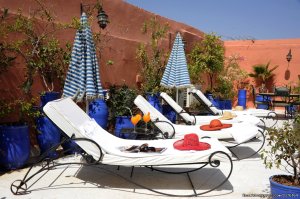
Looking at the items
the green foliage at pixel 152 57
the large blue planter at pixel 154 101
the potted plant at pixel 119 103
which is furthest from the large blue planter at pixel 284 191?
the green foliage at pixel 152 57

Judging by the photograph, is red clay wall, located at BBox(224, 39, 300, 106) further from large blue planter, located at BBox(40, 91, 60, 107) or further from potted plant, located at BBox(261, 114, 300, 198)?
potted plant, located at BBox(261, 114, 300, 198)

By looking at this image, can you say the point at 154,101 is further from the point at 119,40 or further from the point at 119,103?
the point at 119,40

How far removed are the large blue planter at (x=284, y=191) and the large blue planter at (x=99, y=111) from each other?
13.4 feet

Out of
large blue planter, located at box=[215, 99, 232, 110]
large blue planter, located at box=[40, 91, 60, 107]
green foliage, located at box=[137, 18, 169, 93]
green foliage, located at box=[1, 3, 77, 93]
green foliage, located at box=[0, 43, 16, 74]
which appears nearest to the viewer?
green foliage, located at box=[0, 43, 16, 74]

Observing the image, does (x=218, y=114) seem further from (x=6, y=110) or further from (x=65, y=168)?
(x=6, y=110)

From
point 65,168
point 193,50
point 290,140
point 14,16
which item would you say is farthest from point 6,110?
point 193,50

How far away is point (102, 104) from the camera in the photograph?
22.7 ft

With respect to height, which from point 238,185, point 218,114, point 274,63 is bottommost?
point 238,185

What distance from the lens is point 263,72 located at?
15422 millimetres

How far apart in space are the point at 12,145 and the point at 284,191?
371 centimetres

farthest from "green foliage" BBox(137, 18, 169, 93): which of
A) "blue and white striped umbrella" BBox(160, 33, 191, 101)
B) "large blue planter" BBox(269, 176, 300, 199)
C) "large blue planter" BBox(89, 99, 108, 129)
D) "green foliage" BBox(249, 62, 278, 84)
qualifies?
"green foliage" BBox(249, 62, 278, 84)

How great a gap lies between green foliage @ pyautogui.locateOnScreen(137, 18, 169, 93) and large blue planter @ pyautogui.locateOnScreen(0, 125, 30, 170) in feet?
15.5

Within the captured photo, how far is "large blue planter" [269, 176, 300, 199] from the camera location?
3.30 metres

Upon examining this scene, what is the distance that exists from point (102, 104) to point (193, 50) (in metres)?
6.76
